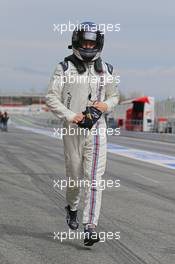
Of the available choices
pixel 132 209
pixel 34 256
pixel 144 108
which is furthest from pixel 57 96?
pixel 144 108

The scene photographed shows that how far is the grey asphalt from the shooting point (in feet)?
18.9

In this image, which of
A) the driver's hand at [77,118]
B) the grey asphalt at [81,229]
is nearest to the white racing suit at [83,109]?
the driver's hand at [77,118]

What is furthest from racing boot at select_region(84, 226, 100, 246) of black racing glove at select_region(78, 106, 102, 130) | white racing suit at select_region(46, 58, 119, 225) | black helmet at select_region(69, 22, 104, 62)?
black helmet at select_region(69, 22, 104, 62)

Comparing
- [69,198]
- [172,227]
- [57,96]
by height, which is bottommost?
[172,227]

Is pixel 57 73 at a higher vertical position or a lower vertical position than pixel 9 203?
higher

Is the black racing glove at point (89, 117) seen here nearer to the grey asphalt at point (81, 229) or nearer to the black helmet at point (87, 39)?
the black helmet at point (87, 39)

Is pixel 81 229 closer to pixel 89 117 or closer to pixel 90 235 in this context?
pixel 90 235

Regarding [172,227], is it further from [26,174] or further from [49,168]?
[49,168]

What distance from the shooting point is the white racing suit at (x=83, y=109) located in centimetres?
592

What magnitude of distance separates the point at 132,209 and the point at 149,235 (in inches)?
80.8

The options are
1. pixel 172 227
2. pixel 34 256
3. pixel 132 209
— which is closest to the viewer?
pixel 34 256

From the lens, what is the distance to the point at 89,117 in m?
5.75

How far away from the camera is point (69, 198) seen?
6332 mm

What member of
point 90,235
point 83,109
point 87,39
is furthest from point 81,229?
point 87,39
